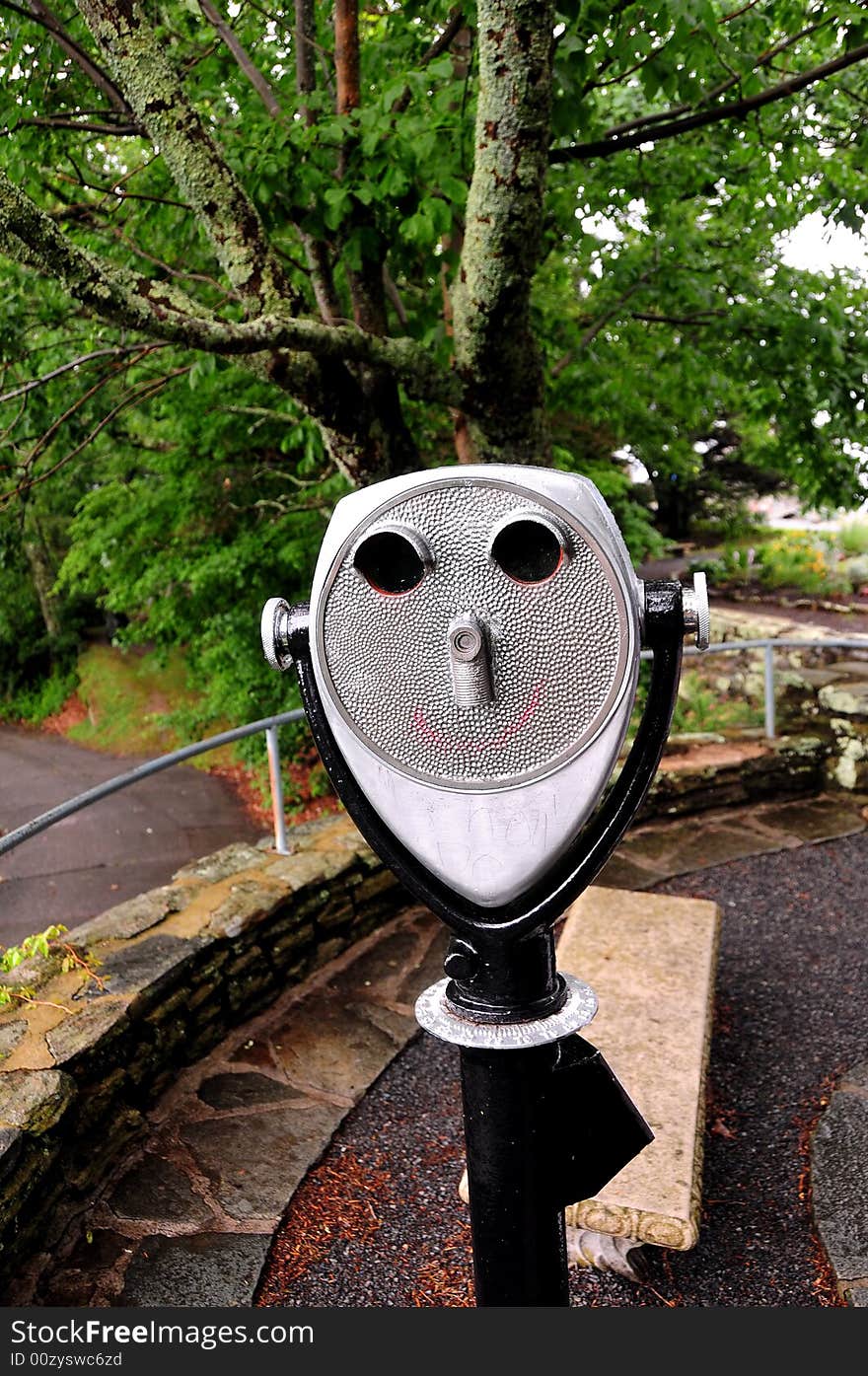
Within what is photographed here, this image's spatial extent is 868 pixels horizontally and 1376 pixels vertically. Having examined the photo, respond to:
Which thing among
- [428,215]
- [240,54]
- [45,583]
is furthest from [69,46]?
[45,583]

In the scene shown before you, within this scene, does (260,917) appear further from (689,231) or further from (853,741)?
(689,231)

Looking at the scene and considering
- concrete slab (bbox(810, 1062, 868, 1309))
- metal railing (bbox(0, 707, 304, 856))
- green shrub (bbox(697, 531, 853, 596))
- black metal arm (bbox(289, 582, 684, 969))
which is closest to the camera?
black metal arm (bbox(289, 582, 684, 969))

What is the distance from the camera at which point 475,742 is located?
1.24 m

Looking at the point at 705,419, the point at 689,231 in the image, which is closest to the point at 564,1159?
the point at 689,231

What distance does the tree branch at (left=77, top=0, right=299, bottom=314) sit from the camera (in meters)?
3.27

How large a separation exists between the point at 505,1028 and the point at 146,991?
1837mm

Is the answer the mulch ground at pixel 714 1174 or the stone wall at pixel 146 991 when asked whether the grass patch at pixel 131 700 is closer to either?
the stone wall at pixel 146 991

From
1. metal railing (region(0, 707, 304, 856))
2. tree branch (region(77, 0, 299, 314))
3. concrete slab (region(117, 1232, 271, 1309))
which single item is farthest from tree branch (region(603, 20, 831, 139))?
concrete slab (region(117, 1232, 271, 1309))

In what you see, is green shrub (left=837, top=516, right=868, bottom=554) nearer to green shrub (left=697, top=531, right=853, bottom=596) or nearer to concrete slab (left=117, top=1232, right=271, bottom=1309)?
green shrub (left=697, top=531, right=853, bottom=596)

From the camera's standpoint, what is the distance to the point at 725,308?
535 cm

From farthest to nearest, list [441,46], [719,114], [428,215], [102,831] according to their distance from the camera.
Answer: [102,831] → [441,46] → [719,114] → [428,215]

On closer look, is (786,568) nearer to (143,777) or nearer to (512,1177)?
(143,777)

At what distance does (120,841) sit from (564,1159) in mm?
8033

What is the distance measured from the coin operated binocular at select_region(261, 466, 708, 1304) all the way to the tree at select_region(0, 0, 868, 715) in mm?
1951
